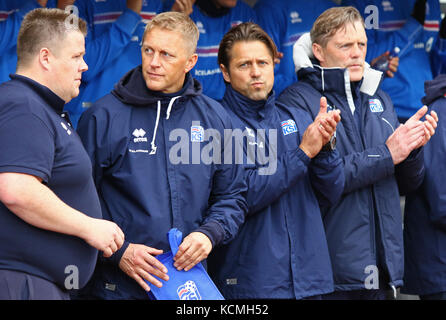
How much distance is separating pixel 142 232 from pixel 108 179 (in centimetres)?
28

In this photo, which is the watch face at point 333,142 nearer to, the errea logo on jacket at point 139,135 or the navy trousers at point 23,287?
the errea logo on jacket at point 139,135

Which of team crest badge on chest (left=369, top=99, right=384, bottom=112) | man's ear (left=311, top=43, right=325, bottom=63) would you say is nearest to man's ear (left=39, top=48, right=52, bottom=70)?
man's ear (left=311, top=43, right=325, bottom=63)

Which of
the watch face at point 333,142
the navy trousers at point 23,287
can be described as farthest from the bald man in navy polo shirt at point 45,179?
the watch face at point 333,142

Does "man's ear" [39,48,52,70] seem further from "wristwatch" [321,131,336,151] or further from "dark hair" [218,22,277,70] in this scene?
"wristwatch" [321,131,336,151]

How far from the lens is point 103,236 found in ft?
7.79

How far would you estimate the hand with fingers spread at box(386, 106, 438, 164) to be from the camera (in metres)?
3.42

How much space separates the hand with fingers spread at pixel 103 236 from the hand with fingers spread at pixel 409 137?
1.66 meters

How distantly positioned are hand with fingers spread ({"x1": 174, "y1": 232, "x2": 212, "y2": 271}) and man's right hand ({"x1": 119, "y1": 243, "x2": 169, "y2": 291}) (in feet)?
0.24

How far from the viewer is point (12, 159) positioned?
2.19 m

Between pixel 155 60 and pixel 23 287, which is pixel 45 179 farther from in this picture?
pixel 155 60

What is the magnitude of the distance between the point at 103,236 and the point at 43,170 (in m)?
0.33

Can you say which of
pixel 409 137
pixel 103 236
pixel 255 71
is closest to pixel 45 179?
pixel 103 236

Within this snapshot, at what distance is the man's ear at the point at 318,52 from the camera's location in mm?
3735
